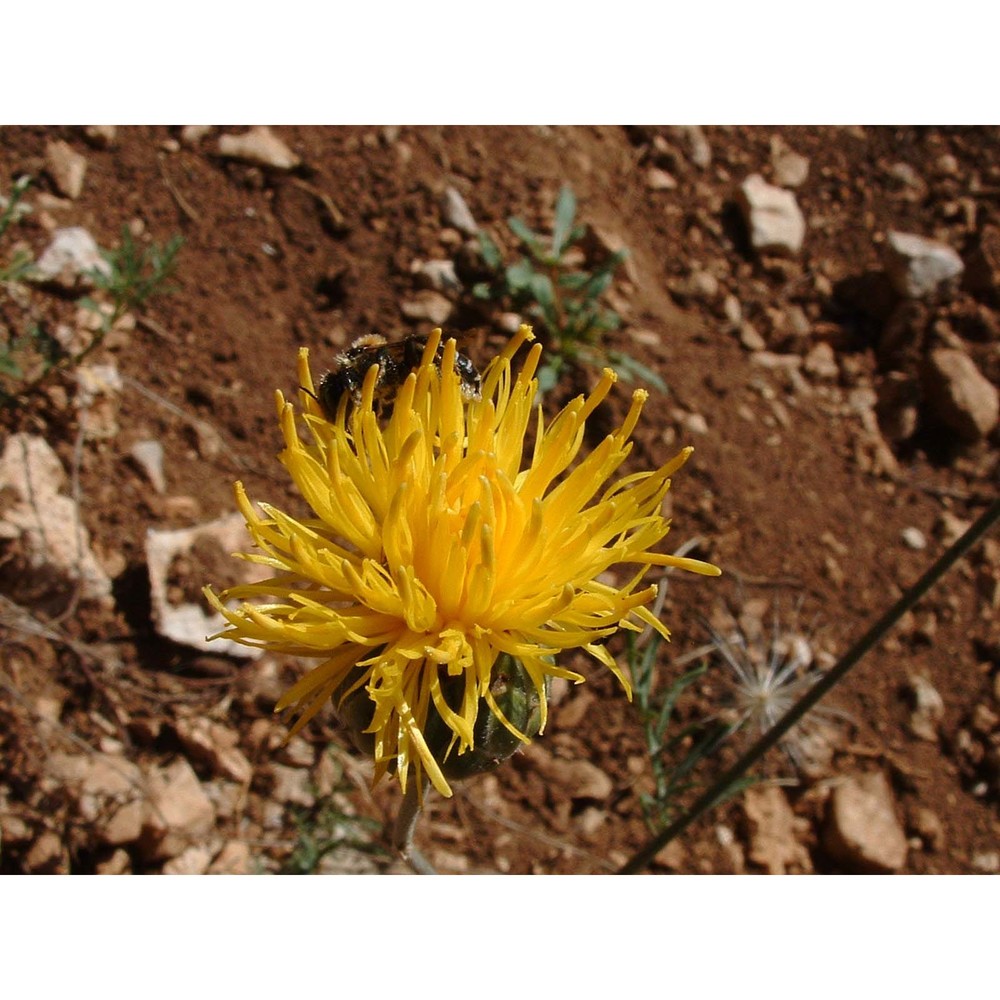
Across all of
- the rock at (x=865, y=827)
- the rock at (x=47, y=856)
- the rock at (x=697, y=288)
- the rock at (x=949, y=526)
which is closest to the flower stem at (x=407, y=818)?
the rock at (x=47, y=856)

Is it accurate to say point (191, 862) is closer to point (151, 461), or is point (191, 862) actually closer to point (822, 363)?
point (151, 461)

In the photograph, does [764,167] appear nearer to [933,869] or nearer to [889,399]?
[889,399]

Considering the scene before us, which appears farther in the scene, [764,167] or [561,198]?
[764,167]

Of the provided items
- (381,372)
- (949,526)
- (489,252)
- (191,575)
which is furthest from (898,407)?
(381,372)

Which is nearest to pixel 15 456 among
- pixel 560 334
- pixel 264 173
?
pixel 264 173

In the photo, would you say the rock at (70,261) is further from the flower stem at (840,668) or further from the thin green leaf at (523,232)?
the flower stem at (840,668)

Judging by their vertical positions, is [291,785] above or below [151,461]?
below

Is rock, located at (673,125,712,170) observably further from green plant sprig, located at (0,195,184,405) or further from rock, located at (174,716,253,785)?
rock, located at (174,716,253,785)
